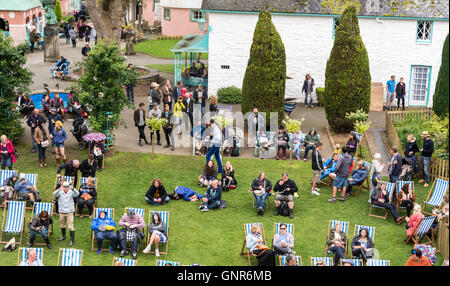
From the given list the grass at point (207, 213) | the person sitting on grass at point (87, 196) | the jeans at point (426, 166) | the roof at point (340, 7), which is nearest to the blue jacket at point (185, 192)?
the grass at point (207, 213)

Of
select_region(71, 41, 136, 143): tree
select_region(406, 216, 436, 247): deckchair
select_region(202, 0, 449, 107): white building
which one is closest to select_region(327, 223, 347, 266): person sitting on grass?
select_region(406, 216, 436, 247): deckchair

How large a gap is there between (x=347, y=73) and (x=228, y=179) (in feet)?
24.6

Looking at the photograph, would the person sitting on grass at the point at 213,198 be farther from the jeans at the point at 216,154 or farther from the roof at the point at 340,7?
the roof at the point at 340,7

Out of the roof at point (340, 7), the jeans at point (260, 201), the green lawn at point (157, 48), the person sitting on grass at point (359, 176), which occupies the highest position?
the roof at point (340, 7)

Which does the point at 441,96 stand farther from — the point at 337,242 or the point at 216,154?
the point at 337,242

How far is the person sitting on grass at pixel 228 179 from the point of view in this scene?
24.0 m

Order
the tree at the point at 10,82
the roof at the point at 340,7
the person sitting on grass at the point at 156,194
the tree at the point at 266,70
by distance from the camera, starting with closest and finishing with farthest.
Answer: the person sitting on grass at the point at 156,194, the tree at the point at 10,82, the tree at the point at 266,70, the roof at the point at 340,7

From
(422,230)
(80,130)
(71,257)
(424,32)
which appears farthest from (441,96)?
(71,257)

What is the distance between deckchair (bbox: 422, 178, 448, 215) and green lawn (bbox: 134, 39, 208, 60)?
85.8 ft

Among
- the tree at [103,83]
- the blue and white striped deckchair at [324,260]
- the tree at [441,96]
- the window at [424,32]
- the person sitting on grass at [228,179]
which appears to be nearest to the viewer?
the blue and white striped deckchair at [324,260]

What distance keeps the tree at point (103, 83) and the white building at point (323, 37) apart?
897 cm

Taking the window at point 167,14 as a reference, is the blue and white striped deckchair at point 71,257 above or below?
below

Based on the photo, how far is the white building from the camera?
3425 centimetres
